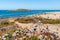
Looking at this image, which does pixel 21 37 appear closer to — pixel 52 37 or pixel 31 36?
pixel 31 36

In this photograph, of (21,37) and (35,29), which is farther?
(35,29)

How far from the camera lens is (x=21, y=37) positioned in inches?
677

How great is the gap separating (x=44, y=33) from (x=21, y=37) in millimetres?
2174

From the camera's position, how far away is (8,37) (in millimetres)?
17047

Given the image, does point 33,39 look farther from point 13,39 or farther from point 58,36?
point 58,36

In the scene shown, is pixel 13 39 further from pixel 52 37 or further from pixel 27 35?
pixel 52 37

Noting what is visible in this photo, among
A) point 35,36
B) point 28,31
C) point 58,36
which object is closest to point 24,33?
point 28,31

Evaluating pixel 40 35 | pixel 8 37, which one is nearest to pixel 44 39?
pixel 40 35

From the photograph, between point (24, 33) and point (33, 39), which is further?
point (24, 33)

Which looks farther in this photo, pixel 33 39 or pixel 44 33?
pixel 44 33

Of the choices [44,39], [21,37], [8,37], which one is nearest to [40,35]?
[44,39]

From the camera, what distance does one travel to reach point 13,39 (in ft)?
55.2

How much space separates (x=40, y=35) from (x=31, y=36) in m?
0.77

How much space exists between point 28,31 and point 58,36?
2748mm
